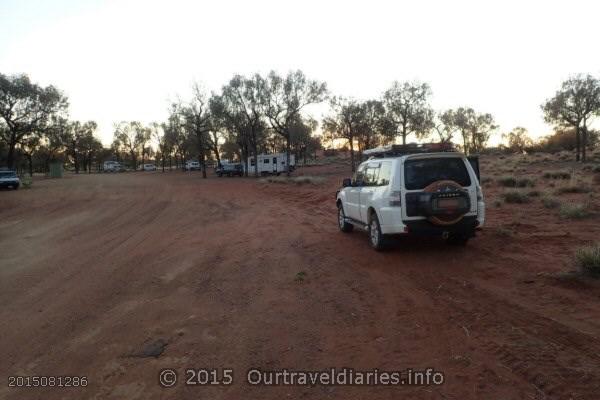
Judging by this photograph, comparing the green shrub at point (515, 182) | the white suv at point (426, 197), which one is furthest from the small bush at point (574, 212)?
the green shrub at point (515, 182)

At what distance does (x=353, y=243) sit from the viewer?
10438 mm

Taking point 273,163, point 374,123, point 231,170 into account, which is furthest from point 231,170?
point 374,123

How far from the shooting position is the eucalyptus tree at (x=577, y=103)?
43.6 meters

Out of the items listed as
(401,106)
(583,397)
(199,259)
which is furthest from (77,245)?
(401,106)

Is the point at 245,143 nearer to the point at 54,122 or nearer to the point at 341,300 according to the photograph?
the point at 54,122

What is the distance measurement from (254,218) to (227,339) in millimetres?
10635

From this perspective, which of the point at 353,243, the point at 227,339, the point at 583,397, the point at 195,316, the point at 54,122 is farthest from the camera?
the point at 54,122

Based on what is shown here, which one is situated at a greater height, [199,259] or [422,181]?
[422,181]

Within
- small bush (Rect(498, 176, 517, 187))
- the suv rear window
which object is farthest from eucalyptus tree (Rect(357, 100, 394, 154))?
the suv rear window

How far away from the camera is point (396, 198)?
862cm

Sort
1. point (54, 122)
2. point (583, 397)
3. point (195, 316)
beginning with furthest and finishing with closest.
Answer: point (54, 122) → point (195, 316) → point (583, 397)

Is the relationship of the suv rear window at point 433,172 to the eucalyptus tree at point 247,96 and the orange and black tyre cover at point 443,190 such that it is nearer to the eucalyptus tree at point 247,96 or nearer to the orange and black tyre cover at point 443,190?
the orange and black tyre cover at point 443,190

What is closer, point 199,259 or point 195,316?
point 195,316

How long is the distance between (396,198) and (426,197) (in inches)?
21.1
